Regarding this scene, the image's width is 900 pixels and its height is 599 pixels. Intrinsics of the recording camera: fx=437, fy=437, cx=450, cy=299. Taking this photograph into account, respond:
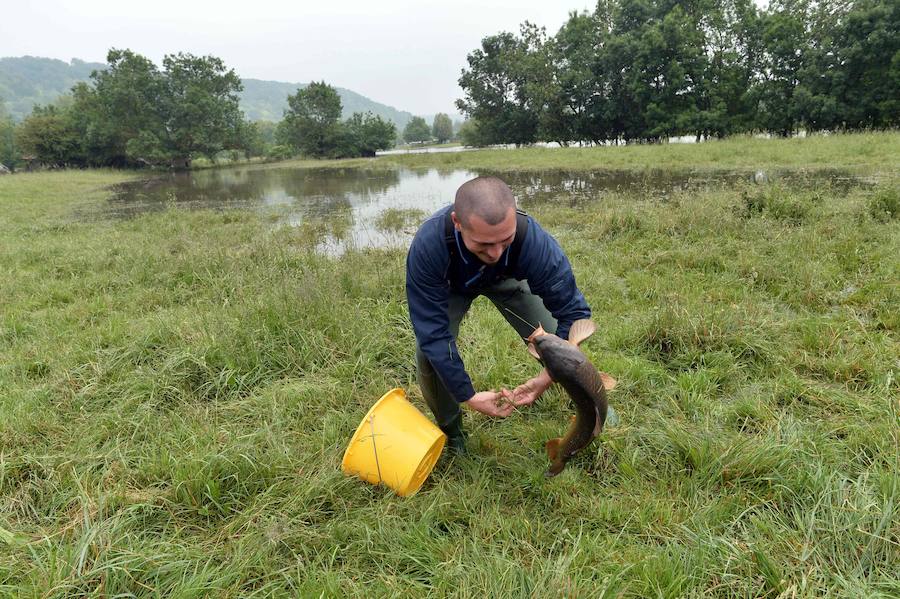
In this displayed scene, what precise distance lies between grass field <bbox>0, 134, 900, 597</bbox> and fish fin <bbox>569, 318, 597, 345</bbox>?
83 cm

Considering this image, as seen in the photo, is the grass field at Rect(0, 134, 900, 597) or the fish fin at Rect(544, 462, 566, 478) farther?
the fish fin at Rect(544, 462, 566, 478)

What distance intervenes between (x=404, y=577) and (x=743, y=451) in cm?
184

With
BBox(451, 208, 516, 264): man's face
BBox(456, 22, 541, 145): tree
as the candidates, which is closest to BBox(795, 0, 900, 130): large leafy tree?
BBox(456, 22, 541, 145): tree

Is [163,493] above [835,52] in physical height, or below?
below

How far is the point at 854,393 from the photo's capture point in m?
2.89

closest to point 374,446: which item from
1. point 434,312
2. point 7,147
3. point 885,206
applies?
point 434,312

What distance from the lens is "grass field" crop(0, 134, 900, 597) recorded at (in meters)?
1.82

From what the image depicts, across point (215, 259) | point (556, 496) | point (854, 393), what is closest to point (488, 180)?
point (556, 496)

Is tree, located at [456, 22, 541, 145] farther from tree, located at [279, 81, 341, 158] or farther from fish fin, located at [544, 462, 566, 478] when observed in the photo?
fish fin, located at [544, 462, 566, 478]

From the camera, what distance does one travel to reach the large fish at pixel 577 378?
181 cm

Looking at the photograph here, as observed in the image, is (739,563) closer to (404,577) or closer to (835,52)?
(404,577)

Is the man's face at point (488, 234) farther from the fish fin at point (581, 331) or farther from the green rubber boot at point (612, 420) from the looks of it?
the green rubber boot at point (612, 420)

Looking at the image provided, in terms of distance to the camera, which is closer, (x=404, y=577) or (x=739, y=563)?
(x=739, y=563)

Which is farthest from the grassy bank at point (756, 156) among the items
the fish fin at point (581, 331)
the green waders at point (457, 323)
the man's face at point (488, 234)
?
the man's face at point (488, 234)
